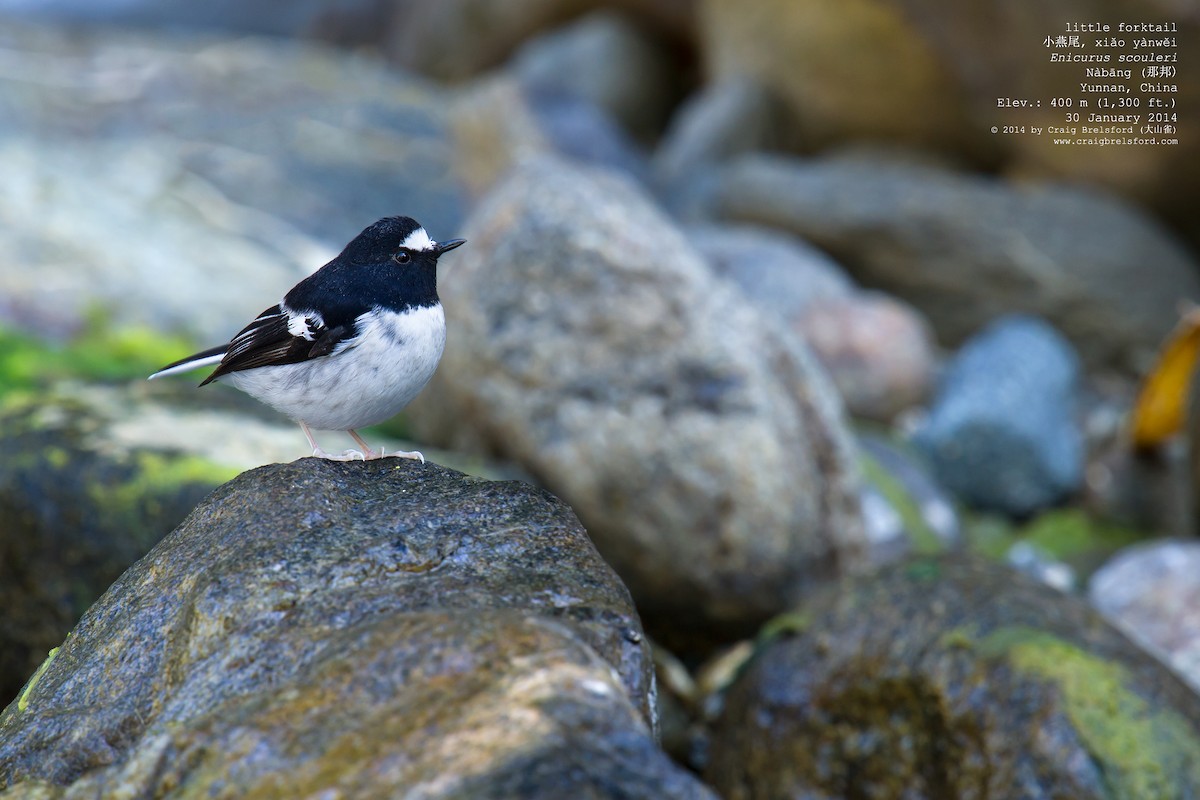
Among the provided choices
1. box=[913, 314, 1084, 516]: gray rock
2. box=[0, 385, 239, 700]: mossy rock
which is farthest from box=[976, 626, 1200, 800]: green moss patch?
box=[913, 314, 1084, 516]: gray rock

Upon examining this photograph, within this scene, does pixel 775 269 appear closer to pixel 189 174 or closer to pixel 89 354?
pixel 89 354

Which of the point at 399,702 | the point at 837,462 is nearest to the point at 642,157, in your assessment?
the point at 837,462

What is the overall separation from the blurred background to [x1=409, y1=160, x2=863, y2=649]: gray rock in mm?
20

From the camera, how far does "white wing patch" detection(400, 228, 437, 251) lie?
3.35m

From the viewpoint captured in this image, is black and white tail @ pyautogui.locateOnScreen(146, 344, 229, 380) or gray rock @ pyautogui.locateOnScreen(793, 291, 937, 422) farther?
gray rock @ pyautogui.locateOnScreen(793, 291, 937, 422)

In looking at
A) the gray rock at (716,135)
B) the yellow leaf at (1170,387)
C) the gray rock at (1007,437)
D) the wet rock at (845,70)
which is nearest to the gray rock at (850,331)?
the gray rock at (1007,437)

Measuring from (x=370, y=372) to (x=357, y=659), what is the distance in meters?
1.07

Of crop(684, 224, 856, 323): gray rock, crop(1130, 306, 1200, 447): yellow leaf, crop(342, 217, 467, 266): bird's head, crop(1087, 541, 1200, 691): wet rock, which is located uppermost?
crop(342, 217, 467, 266): bird's head

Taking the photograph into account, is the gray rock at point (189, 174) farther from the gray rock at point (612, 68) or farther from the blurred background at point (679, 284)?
the gray rock at point (612, 68)

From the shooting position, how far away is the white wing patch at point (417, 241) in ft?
11.0

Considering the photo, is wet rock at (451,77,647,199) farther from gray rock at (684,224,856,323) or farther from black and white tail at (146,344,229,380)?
black and white tail at (146,344,229,380)

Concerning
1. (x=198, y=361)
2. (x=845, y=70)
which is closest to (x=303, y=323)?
(x=198, y=361)

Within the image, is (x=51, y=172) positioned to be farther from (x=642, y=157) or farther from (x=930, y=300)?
(x=930, y=300)

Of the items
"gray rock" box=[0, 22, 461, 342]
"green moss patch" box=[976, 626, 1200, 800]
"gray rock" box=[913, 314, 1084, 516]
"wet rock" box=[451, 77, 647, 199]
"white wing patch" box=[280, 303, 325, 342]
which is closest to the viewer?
"white wing patch" box=[280, 303, 325, 342]
